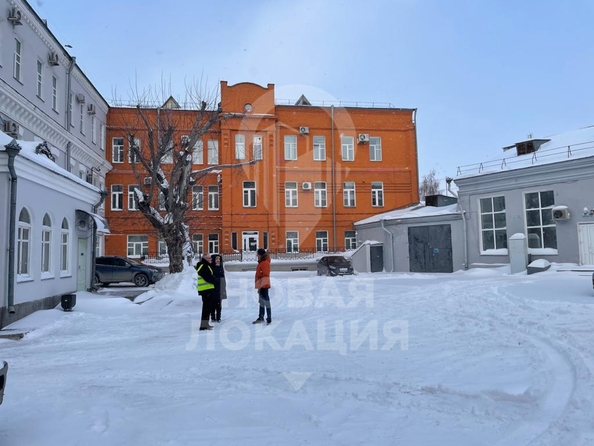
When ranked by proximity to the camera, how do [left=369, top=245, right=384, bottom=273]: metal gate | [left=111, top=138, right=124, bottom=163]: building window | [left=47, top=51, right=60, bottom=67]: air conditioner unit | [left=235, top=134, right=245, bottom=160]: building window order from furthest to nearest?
[left=235, top=134, right=245, bottom=160]: building window < [left=111, top=138, right=124, bottom=163]: building window < [left=369, top=245, right=384, bottom=273]: metal gate < [left=47, top=51, right=60, bottom=67]: air conditioner unit

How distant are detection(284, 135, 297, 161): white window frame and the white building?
14.6 meters

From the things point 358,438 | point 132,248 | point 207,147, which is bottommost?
point 358,438

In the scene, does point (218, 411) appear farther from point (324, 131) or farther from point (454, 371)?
point (324, 131)

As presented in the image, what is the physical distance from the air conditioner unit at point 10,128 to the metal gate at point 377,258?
64.8 feet

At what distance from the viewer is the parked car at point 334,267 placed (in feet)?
85.6

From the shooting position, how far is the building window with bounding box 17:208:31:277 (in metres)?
11.5

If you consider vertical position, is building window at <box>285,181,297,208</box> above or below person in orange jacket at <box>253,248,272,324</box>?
above

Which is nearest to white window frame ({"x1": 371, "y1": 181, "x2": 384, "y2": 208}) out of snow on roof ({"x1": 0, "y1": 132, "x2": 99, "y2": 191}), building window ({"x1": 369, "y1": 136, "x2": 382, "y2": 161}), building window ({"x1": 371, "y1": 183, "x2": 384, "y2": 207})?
building window ({"x1": 371, "y1": 183, "x2": 384, "y2": 207})

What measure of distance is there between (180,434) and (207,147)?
3556cm

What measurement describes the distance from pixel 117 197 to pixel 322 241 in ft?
54.6

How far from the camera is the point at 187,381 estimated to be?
6129 mm

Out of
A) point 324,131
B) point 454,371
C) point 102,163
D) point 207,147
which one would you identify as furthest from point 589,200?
point 102,163

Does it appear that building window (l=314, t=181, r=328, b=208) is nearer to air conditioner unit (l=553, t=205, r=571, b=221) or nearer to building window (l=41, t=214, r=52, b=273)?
air conditioner unit (l=553, t=205, r=571, b=221)

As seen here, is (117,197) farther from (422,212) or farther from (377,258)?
(422,212)
